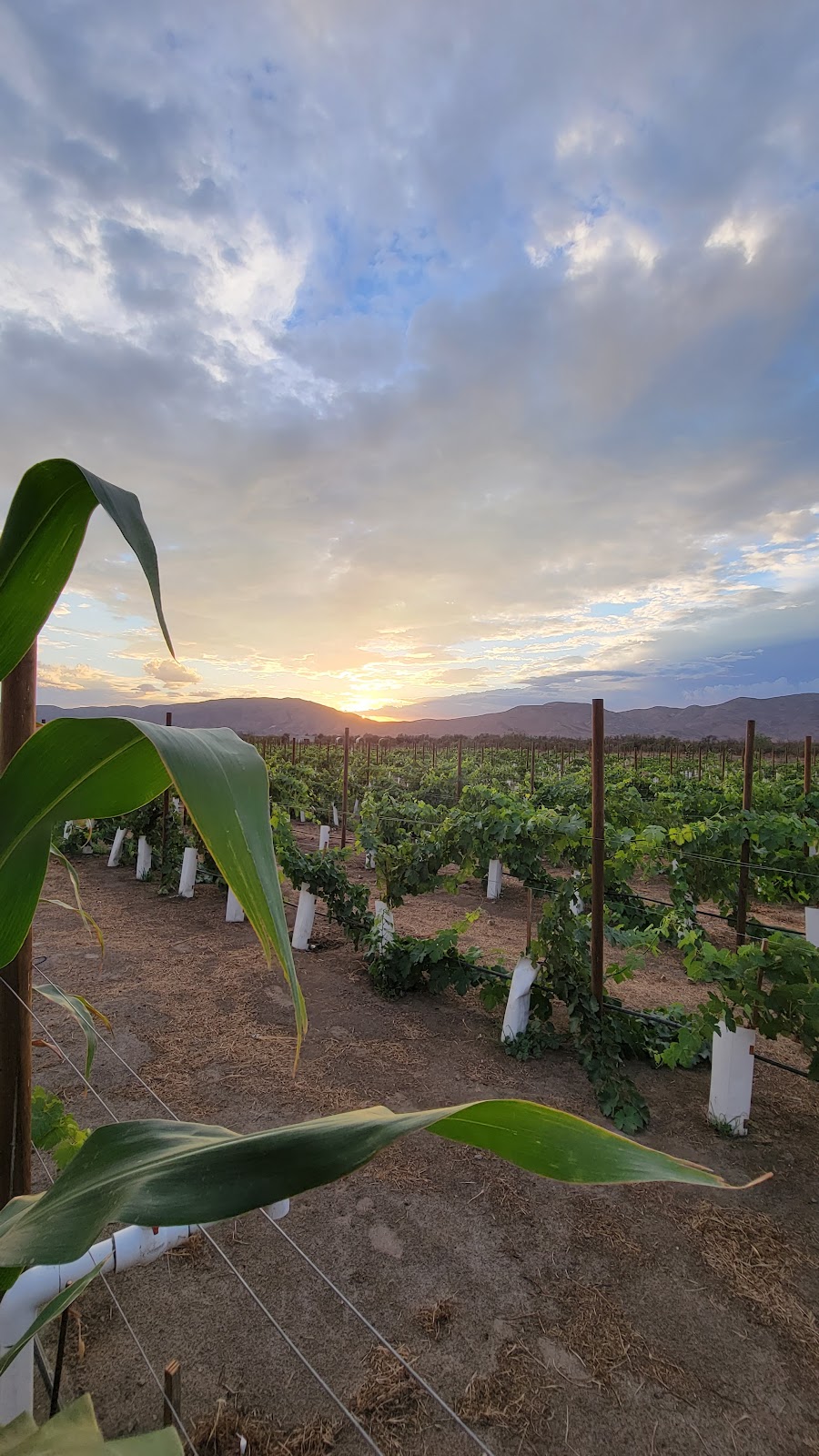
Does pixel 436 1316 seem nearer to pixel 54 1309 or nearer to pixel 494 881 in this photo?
pixel 54 1309

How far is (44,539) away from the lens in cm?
47

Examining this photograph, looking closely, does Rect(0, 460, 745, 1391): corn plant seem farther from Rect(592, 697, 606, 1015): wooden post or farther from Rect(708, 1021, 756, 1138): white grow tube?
Rect(592, 697, 606, 1015): wooden post

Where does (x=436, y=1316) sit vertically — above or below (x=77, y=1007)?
below

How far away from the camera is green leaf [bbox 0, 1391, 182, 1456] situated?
35 centimetres

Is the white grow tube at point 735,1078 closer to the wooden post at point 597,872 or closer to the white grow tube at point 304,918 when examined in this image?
the wooden post at point 597,872

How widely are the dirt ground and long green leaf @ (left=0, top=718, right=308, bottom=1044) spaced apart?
77.6 inches

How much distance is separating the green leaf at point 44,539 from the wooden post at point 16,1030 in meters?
0.31

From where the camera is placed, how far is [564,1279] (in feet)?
7.01

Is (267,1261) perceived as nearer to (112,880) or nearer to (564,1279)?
(564,1279)

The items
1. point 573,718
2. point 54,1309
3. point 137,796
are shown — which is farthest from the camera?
point 573,718

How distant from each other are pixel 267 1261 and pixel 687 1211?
1594 millimetres

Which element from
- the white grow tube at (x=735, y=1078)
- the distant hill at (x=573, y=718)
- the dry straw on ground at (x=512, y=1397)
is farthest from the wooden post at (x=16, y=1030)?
the distant hill at (x=573, y=718)

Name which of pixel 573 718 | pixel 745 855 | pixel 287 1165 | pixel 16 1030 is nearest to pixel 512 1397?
pixel 16 1030

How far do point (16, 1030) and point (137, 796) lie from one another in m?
0.54
